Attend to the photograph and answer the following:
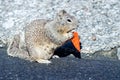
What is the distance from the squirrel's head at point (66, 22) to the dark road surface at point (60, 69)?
1.98ft

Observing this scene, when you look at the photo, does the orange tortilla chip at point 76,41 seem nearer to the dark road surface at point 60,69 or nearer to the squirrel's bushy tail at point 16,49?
the dark road surface at point 60,69

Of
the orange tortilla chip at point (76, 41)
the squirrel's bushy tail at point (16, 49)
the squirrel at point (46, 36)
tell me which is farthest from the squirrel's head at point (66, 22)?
the orange tortilla chip at point (76, 41)

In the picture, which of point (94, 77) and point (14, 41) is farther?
point (14, 41)

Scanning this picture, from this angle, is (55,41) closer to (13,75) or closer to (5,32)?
(13,75)

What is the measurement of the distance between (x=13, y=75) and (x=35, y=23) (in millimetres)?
1176

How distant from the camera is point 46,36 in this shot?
7887mm

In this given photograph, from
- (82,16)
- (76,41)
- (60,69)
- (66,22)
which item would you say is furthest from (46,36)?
(82,16)

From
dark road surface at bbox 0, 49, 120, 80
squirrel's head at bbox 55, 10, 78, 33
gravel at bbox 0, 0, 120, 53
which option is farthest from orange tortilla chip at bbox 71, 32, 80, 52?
squirrel's head at bbox 55, 10, 78, 33

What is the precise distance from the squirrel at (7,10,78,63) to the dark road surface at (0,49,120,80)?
15cm

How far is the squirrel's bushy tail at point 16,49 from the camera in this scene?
27.0 feet

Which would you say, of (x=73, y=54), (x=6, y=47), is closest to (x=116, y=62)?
(x=73, y=54)

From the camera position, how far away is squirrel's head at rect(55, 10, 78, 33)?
24.9 feet

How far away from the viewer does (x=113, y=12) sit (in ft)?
32.0

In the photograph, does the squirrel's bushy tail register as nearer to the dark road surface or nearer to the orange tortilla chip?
the dark road surface
